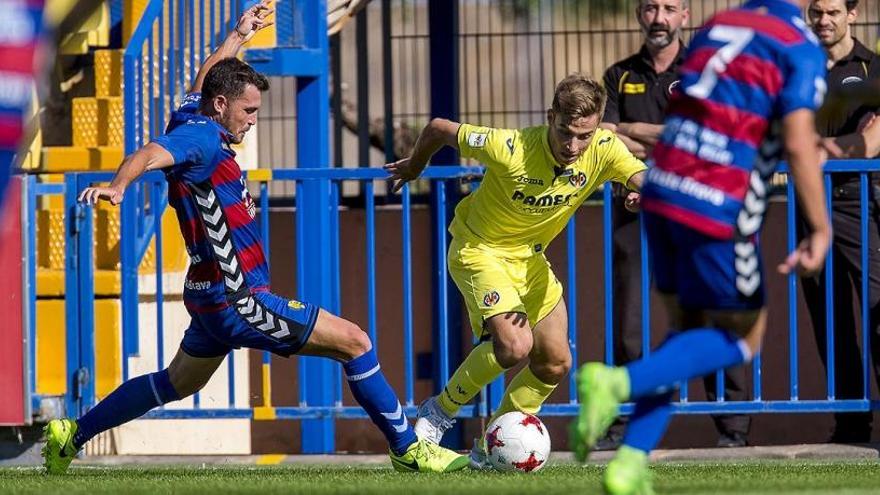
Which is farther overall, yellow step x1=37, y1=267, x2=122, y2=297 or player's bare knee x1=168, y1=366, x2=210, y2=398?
yellow step x1=37, y1=267, x2=122, y2=297

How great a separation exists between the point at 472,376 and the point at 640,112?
2.27m

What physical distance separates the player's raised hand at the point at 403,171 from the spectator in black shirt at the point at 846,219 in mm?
2540

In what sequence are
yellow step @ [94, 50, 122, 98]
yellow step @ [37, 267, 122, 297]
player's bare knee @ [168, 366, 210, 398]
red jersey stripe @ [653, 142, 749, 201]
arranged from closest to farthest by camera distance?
red jersey stripe @ [653, 142, 749, 201] → player's bare knee @ [168, 366, 210, 398] → yellow step @ [37, 267, 122, 297] → yellow step @ [94, 50, 122, 98]

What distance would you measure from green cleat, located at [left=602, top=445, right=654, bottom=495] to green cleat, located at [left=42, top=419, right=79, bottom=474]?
3103mm

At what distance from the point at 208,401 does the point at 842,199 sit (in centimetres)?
426

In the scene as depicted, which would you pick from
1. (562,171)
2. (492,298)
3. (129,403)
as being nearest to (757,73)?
(562,171)

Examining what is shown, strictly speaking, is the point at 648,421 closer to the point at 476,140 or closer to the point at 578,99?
the point at 578,99

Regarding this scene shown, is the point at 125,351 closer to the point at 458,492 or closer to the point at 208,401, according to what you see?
the point at 208,401

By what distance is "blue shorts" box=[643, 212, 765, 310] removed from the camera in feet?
17.3

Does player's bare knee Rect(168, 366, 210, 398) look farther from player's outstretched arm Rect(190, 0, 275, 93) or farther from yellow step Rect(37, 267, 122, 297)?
yellow step Rect(37, 267, 122, 297)

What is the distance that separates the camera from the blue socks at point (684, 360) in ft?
16.9

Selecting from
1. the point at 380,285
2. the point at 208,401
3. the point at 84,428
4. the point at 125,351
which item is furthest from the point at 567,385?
the point at 84,428

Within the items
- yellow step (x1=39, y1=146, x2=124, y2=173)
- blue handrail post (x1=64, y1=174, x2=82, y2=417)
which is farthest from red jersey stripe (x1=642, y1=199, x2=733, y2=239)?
yellow step (x1=39, y1=146, x2=124, y2=173)

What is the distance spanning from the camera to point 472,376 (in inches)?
304
